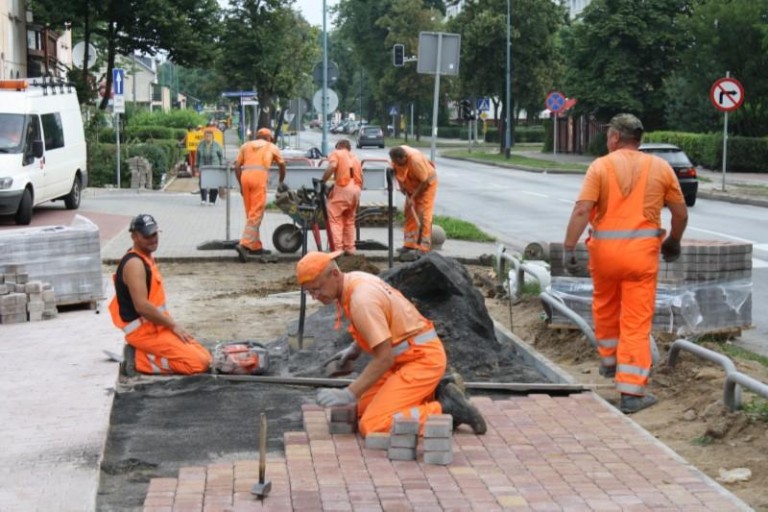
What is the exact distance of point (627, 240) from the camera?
802 cm

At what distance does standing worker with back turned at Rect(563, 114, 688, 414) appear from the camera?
7953 millimetres

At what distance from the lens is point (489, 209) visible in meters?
28.7

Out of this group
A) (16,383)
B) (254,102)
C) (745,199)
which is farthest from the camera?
(254,102)

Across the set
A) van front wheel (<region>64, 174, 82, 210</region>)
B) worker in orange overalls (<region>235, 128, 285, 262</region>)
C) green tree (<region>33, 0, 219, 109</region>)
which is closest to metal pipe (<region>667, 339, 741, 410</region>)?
worker in orange overalls (<region>235, 128, 285, 262</region>)

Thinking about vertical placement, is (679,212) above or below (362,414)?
above

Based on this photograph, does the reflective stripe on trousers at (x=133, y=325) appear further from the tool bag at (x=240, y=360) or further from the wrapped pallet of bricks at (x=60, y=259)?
the wrapped pallet of bricks at (x=60, y=259)

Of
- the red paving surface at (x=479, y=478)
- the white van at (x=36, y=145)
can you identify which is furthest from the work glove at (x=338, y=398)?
the white van at (x=36, y=145)

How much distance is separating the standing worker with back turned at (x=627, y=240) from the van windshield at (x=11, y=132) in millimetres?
16482

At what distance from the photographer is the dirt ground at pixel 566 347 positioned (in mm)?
6836

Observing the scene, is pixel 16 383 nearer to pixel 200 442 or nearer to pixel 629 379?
pixel 200 442

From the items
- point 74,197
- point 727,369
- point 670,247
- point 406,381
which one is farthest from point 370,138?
point 406,381

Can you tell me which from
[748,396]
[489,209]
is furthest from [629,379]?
[489,209]

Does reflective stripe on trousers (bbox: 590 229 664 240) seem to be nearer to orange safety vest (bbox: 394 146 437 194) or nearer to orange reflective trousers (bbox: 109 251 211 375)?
orange reflective trousers (bbox: 109 251 211 375)

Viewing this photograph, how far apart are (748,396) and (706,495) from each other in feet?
7.32
